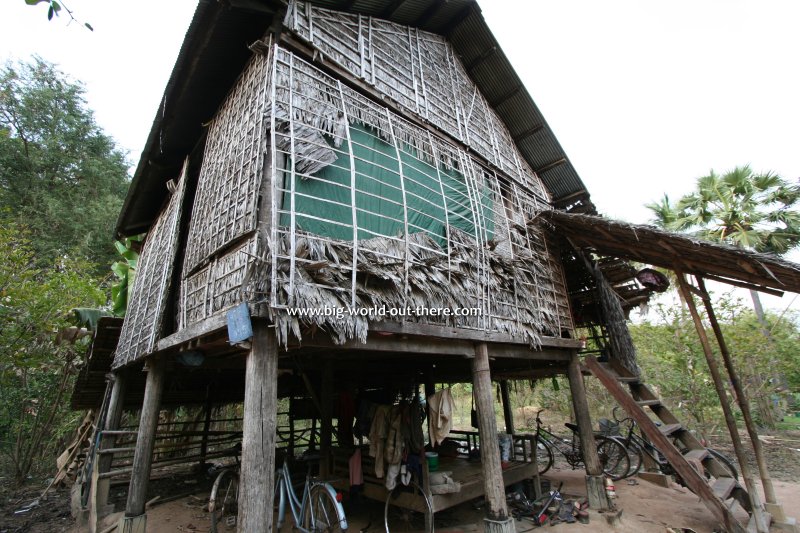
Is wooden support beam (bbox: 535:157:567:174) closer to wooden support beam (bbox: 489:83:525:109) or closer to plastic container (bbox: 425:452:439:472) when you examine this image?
wooden support beam (bbox: 489:83:525:109)

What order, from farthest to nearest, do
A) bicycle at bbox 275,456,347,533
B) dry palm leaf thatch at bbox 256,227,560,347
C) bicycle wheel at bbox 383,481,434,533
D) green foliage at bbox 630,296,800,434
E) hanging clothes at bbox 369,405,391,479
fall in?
green foliage at bbox 630,296,800,434
hanging clothes at bbox 369,405,391,479
bicycle wheel at bbox 383,481,434,533
bicycle at bbox 275,456,347,533
dry palm leaf thatch at bbox 256,227,560,347

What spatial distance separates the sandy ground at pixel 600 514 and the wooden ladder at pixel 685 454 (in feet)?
2.27

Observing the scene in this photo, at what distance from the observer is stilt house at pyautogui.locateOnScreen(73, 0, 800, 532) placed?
137 inches

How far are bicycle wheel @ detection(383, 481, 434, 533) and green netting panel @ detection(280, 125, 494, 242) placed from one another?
11.3 ft

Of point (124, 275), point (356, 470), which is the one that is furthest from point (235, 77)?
point (124, 275)

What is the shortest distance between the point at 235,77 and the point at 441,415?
597 centimetres

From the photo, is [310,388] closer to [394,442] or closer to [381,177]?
[394,442]

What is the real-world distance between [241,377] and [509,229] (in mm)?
6852

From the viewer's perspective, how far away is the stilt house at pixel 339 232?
11.4 ft

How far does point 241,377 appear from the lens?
8.52 m

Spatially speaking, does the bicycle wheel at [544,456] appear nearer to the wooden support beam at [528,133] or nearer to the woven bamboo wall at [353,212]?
the woven bamboo wall at [353,212]

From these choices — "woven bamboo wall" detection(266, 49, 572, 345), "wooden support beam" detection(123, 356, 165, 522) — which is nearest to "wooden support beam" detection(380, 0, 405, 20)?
"woven bamboo wall" detection(266, 49, 572, 345)

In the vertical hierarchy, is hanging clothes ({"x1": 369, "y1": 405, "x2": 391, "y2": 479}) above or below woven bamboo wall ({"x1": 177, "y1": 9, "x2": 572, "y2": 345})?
below

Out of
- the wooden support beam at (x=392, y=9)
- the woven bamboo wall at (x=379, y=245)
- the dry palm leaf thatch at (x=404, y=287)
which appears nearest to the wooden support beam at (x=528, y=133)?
the woven bamboo wall at (x=379, y=245)
